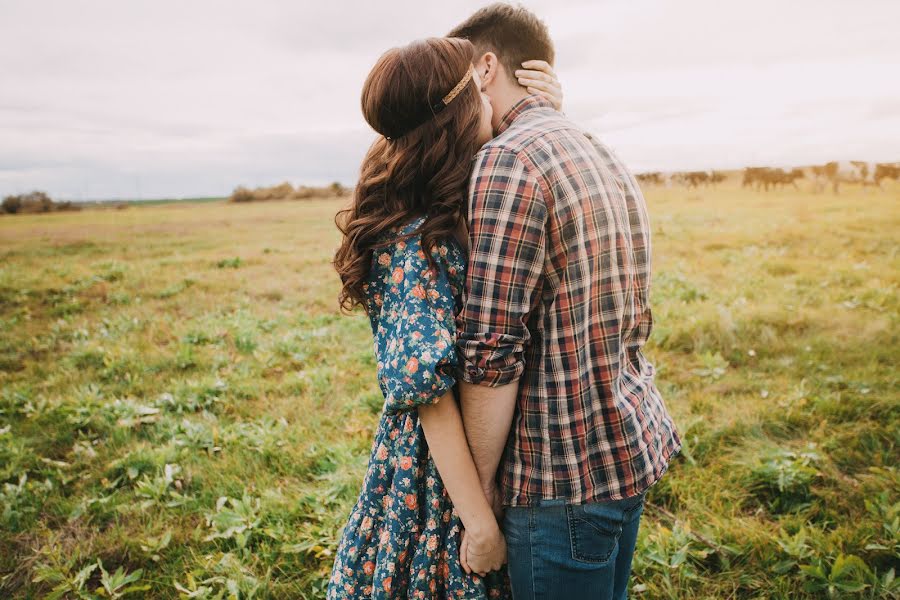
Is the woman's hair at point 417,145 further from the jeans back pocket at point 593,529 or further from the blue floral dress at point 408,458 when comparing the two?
the jeans back pocket at point 593,529

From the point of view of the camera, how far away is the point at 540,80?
1.88 meters

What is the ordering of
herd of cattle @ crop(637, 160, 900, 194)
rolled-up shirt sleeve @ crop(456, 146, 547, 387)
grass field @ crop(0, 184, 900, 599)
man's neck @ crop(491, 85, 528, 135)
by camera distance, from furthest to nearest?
herd of cattle @ crop(637, 160, 900, 194) → grass field @ crop(0, 184, 900, 599) → man's neck @ crop(491, 85, 528, 135) → rolled-up shirt sleeve @ crop(456, 146, 547, 387)

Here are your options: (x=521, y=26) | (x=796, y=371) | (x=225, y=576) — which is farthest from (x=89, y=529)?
(x=796, y=371)

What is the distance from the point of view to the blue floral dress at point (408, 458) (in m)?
1.43

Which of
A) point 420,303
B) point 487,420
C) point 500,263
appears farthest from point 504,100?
point 487,420

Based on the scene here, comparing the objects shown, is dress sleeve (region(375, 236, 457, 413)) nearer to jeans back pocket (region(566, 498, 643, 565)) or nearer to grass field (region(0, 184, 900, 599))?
jeans back pocket (region(566, 498, 643, 565))

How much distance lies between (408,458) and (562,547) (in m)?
0.55

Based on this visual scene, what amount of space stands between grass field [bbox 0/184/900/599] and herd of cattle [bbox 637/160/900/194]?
407 cm

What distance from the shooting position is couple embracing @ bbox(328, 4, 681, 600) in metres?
1.43

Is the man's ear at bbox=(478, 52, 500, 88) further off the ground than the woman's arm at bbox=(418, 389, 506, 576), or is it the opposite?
the man's ear at bbox=(478, 52, 500, 88)

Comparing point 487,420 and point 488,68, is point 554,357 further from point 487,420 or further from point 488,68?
point 488,68

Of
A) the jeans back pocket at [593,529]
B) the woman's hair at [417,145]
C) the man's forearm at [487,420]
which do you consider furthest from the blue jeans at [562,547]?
the woman's hair at [417,145]

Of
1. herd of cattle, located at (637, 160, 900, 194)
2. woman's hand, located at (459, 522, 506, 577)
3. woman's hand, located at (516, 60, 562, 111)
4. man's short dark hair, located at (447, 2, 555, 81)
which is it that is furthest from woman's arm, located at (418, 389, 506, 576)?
herd of cattle, located at (637, 160, 900, 194)

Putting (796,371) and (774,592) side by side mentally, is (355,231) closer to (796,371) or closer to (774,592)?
(774,592)
